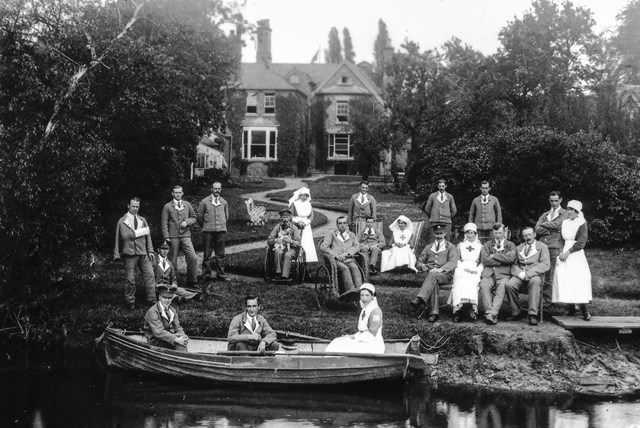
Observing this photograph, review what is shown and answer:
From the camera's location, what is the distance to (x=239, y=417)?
11.7 meters

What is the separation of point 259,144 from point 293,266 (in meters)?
39.5

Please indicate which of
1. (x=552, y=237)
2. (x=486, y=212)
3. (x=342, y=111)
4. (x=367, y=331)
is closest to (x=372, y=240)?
(x=486, y=212)

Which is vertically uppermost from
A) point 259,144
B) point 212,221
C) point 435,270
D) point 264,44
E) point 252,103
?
point 264,44

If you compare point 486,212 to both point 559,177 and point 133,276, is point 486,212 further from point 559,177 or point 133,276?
point 133,276

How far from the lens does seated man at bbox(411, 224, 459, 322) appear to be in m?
14.8

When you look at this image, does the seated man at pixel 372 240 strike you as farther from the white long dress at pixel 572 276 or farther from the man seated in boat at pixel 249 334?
the man seated in boat at pixel 249 334

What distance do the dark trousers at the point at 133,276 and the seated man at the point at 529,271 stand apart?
733 cm

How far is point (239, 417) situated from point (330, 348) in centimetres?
208

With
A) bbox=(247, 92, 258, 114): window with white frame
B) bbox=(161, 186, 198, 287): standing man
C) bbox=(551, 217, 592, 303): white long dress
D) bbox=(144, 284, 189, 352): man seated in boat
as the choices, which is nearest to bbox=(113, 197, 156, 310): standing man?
bbox=(161, 186, 198, 287): standing man

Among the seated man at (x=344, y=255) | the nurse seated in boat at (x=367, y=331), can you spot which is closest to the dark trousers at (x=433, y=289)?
the seated man at (x=344, y=255)

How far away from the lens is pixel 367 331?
12648 millimetres

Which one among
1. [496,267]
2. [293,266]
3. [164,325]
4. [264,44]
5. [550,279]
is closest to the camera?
[164,325]

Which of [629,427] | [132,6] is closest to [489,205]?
[629,427]

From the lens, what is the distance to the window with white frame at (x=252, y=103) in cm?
5616
